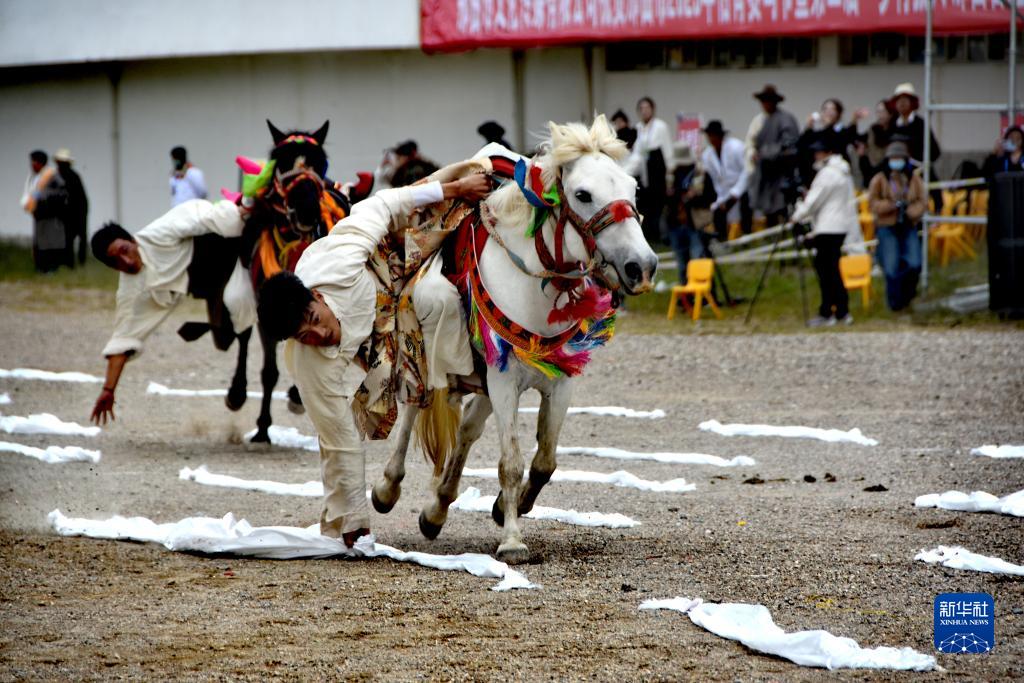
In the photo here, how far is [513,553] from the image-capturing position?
6.31 metres

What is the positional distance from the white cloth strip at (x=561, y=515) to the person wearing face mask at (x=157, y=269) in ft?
7.34

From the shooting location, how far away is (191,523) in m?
6.86

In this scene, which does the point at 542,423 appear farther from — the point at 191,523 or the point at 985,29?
the point at 985,29

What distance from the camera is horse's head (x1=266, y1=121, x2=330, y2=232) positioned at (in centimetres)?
873

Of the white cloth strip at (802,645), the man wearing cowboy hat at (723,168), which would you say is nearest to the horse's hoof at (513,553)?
the white cloth strip at (802,645)

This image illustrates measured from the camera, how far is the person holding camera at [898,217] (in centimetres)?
1470

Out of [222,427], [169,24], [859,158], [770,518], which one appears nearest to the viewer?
[770,518]

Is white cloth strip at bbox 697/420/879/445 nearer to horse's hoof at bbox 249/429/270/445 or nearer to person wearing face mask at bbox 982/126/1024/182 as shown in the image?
horse's hoof at bbox 249/429/270/445

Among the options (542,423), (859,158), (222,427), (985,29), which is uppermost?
(985,29)

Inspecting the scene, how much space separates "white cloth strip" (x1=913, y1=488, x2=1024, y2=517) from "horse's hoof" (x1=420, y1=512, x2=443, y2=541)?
2.40 meters

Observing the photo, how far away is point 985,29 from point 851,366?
19.0ft

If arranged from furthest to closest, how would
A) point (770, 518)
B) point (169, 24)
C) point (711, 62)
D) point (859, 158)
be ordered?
point (169, 24) → point (711, 62) → point (859, 158) → point (770, 518)

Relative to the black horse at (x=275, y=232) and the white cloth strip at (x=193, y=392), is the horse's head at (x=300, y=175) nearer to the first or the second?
the black horse at (x=275, y=232)

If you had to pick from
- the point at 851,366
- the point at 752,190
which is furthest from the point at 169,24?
the point at 851,366
